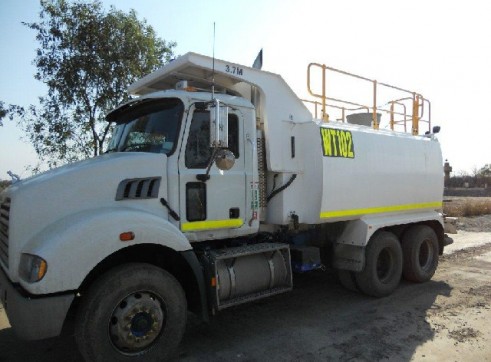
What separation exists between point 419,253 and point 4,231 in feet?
22.3

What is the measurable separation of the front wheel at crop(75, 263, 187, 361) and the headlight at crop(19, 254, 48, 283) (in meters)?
0.49

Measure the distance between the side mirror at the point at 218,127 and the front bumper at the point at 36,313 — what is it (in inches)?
77.4

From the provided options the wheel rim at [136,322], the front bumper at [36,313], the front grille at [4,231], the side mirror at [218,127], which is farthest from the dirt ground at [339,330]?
the side mirror at [218,127]

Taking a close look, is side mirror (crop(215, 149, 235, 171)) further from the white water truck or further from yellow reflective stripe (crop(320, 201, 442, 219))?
yellow reflective stripe (crop(320, 201, 442, 219))

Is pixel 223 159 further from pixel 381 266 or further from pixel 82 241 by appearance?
pixel 381 266

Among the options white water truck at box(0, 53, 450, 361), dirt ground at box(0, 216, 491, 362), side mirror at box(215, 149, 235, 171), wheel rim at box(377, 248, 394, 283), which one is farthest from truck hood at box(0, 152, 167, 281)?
wheel rim at box(377, 248, 394, 283)

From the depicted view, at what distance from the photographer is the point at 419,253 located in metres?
7.32

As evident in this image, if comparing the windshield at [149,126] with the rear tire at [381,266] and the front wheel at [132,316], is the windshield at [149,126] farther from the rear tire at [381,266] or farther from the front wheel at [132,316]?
the rear tire at [381,266]

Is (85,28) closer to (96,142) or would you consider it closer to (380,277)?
(96,142)

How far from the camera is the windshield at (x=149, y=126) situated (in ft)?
14.4

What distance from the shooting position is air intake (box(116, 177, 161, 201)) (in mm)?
4000

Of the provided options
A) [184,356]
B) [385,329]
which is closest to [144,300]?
[184,356]

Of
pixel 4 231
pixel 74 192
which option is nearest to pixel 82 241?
pixel 74 192

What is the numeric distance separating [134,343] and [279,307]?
2.60 meters
